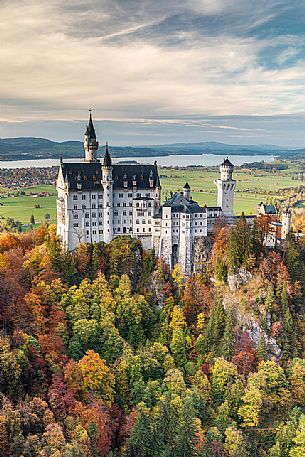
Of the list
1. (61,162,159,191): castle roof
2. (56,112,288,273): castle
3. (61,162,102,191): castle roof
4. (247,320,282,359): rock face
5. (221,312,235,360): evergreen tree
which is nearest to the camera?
(221,312,235,360): evergreen tree

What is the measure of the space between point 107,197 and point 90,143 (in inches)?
498

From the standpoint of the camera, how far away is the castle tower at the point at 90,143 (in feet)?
283

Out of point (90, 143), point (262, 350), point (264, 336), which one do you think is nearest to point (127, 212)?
point (90, 143)

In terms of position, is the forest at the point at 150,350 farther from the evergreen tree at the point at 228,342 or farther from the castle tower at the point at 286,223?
the castle tower at the point at 286,223

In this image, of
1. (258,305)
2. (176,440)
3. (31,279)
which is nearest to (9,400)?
(176,440)

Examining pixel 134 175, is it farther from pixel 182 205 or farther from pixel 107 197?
pixel 182 205

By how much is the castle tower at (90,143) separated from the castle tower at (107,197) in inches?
369

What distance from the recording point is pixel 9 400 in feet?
164

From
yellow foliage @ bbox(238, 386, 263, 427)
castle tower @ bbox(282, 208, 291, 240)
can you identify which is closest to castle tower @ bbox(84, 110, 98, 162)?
castle tower @ bbox(282, 208, 291, 240)

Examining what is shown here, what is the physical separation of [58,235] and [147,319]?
2151 cm

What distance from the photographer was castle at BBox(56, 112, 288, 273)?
7856 centimetres

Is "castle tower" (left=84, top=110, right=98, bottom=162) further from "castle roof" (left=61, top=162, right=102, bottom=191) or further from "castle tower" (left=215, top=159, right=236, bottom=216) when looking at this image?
"castle tower" (left=215, top=159, right=236, bottom=216)

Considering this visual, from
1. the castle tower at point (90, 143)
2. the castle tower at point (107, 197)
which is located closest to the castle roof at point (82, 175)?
the castle tower at point (107, 197)

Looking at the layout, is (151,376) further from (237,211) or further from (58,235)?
(237,211)
